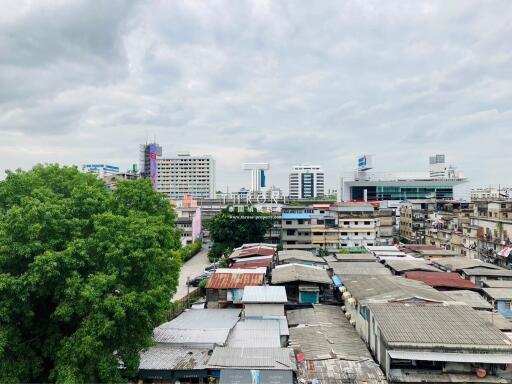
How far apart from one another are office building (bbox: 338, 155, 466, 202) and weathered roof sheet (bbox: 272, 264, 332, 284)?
59.1m

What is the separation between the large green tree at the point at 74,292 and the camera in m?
11.4

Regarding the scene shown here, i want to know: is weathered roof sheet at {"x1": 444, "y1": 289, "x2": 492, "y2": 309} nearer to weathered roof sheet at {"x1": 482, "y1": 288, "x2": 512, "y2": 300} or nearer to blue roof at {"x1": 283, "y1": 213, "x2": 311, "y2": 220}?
weathered roof sheet at {"x1": 482, "y1": 288, "x2": 512, "y2": 300}

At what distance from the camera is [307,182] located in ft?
480

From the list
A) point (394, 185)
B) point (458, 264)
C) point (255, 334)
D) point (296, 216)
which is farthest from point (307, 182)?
point (255, 334)

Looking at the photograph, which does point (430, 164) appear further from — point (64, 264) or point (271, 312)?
point (64, 264)

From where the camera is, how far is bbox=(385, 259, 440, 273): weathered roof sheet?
26.3 metres

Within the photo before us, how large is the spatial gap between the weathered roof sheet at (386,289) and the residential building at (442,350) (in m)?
2.89

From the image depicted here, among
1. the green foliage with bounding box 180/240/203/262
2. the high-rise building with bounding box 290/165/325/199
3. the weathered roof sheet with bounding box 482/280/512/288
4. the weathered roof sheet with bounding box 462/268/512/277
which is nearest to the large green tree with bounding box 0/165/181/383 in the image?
the weathered roof sheet with bounding box 482/280/512/288

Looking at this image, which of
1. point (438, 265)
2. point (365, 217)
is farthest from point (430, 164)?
point (438, 265)

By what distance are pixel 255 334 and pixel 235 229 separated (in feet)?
87.2

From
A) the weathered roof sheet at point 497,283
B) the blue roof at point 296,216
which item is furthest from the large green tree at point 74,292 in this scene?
the blue roof at point 296,216

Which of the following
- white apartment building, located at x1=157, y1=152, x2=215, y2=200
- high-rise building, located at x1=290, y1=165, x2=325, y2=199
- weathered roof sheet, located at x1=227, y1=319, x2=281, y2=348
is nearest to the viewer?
weathered roof sheet, located at x1=227, y1=319, x2=281, y2=348

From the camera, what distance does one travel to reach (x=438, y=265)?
1174 inches

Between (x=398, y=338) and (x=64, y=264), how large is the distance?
10.6 m
